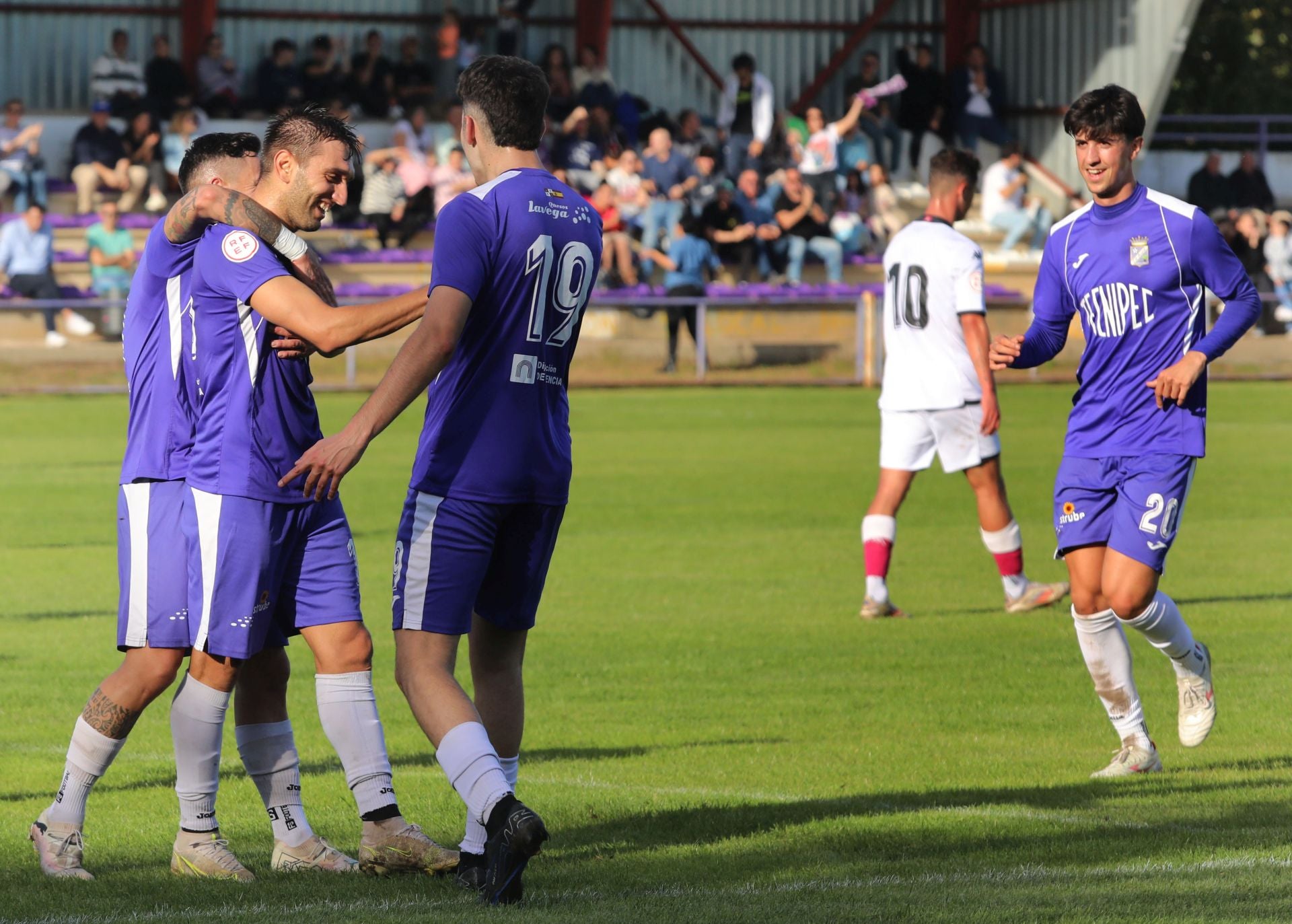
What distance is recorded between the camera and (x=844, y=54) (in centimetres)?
3888

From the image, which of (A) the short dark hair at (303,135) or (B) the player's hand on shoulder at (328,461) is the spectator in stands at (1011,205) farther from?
(B) the player's hand on shoulder at (328,461)

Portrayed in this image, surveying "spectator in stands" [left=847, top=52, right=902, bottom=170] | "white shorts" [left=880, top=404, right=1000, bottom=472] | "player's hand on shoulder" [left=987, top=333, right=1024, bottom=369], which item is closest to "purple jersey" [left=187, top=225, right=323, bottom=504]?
"player's hand on shoulder" [left=987, top=333, right=1024, bottom=369]

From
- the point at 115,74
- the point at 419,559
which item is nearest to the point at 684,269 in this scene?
the point at 115,74

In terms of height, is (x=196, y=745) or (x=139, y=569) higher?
(x=139, y=569)

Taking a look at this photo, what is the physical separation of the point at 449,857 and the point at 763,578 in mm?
6770

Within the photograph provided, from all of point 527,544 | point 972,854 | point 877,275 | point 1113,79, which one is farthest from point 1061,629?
point 1113,79

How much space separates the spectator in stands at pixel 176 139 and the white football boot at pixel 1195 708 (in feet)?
79.1

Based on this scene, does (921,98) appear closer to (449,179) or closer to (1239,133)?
(1239,133)

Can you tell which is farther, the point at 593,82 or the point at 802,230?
the point at 593,82

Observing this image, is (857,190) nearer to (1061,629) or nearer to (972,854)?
(1061,629)

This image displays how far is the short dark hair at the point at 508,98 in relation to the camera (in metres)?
5.05

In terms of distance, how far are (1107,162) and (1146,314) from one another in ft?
1.83

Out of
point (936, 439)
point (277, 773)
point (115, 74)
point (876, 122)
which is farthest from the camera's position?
point (876, 122)

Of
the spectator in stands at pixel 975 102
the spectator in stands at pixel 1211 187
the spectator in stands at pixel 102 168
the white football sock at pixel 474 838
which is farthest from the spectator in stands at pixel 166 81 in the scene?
the white football sock at pixel 474 838
